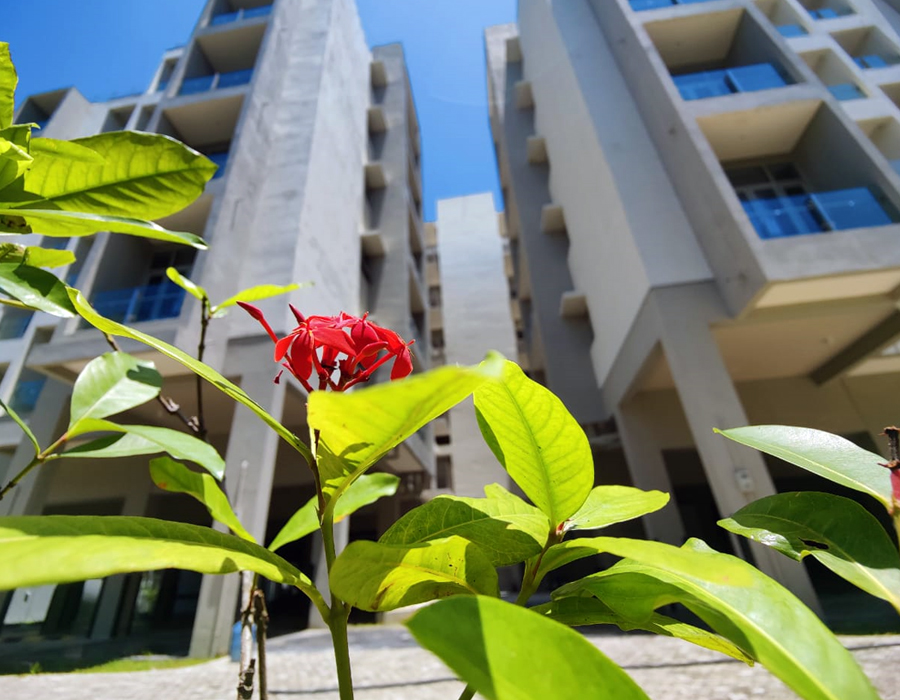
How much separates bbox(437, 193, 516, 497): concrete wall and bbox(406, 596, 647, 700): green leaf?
15.6 m

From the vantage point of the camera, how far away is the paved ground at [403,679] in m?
3.08

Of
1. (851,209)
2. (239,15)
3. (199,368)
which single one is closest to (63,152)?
(199,368)

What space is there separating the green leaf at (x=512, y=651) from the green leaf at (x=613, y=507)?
0.75ft

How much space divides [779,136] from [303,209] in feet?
28.8

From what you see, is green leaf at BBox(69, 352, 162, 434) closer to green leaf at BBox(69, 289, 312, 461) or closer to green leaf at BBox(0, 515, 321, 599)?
green leaf at BBox(69, 289, 312, 461)

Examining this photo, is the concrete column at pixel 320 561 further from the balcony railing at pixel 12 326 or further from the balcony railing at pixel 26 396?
the balcony railing at pixel 12 326

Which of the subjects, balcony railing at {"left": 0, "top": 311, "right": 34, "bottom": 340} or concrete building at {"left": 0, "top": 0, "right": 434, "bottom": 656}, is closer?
concrete building at {"left": 0, "top": 0, "right": 434, "bottom": 656}

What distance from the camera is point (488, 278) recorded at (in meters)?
23.2

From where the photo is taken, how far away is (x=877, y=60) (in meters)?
11.6

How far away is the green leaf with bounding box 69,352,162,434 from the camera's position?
0.75 m

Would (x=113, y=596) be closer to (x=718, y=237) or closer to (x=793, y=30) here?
(x=718, y=237)

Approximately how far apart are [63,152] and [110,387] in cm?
38

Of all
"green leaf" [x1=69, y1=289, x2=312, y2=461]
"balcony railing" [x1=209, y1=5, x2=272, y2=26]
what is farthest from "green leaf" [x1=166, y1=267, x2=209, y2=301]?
"balcony railing" [x1=209, y1=5, x2=272, y2=26]

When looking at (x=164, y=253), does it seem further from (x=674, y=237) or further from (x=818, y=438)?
(x=818, y=438)
